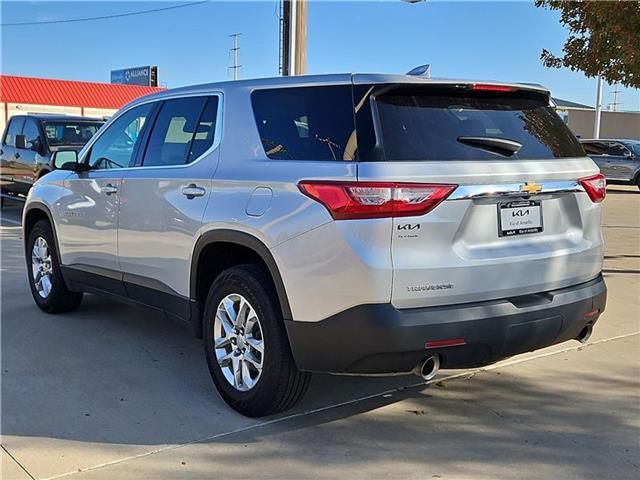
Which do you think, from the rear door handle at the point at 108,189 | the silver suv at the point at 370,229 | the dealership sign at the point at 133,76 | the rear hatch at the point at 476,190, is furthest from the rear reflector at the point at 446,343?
the dealership sign at the point at 133,76

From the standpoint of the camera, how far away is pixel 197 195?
4.19 m

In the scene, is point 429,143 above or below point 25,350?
above

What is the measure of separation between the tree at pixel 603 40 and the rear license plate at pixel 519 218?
4.66 metres

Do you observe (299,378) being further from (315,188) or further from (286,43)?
(286,43)

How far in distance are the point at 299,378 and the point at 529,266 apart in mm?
1363

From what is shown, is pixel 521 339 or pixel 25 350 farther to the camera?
pixel 25 350

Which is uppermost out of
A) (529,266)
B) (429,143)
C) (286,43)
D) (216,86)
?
(286,43)

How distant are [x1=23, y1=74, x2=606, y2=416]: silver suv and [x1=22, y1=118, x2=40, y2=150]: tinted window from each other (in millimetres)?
9181

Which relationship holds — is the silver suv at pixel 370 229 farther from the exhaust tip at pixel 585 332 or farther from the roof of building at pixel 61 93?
the roof of building at pixel 61 93

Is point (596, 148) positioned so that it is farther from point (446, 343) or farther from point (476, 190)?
point (446, 343)

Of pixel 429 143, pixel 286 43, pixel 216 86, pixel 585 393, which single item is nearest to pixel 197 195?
pixel 216 86

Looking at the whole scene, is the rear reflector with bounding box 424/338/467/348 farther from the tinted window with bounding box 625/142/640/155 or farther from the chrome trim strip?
the tinted window with bounding box 625/142/640/155

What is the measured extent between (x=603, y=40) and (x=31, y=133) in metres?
10.0

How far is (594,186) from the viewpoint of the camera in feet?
13.0
